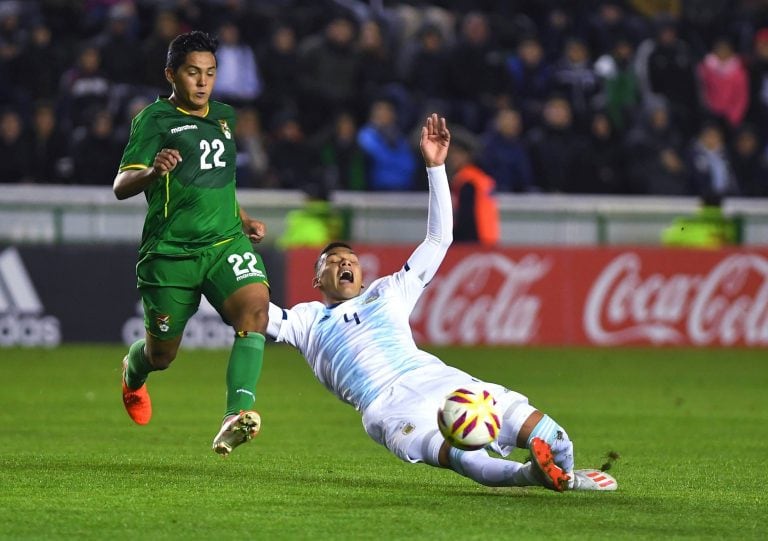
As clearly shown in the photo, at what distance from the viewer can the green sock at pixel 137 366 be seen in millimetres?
8695

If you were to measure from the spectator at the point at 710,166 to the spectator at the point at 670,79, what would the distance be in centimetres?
85

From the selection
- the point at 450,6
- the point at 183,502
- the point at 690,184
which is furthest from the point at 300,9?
the point at 183,502

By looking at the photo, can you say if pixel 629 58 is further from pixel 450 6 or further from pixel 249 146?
pixel 249 146

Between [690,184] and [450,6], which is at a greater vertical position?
[450,6]

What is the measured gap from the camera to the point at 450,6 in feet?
69.7

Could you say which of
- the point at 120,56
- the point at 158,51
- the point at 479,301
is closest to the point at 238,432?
the point at 479,301

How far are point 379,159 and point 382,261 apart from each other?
5.34 ft

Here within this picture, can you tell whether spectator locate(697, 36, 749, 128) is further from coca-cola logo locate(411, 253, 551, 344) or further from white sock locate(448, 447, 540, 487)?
white sock locate(448, 447, 540, 487)

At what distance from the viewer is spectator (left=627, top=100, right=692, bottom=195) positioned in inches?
765

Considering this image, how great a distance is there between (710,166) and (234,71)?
605 cm

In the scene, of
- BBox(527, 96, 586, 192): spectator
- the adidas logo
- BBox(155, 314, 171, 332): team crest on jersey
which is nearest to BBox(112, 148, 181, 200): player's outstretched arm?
BBox(155, 314, 171, 332): team crest on jersey

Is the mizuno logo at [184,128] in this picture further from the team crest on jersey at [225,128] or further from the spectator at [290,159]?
the spectator at [290,159]

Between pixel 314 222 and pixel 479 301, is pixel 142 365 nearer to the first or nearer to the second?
pixel 314 222

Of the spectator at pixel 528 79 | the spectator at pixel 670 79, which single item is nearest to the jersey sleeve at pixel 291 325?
the spectator at pixel 528 79
